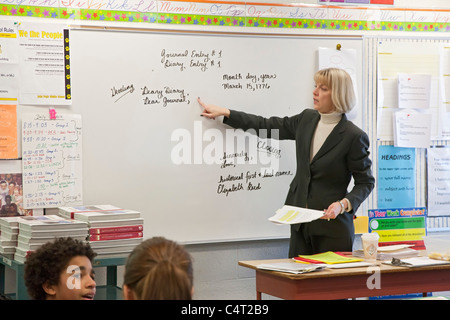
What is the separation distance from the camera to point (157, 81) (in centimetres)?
387

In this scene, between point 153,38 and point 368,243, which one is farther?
point 153,38

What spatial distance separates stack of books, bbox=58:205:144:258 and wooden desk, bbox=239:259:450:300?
0.66m

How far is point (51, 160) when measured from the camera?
363 cm

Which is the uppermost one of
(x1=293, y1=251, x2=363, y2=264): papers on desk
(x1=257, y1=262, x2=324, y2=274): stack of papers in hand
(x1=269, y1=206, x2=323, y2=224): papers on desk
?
(x1=269, y1=206, x2=323, y2=224): papers on desk

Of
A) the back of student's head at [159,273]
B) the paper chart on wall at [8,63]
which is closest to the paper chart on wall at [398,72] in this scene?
the paper chart on wall at [8,63]

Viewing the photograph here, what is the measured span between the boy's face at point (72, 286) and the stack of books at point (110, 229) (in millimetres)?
919

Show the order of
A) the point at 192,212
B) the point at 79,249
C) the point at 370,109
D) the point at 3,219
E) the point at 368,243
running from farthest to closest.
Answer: the point at 370,109 → the point at 192,212 → the point at 3,219 → the point at 368,243 → the point at 79,249

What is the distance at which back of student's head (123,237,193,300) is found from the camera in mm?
1470

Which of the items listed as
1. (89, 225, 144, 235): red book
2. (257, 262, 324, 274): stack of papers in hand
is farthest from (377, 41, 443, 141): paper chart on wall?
(89, 225, 144, 235): red book

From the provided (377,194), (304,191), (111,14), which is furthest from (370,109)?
(111,14)

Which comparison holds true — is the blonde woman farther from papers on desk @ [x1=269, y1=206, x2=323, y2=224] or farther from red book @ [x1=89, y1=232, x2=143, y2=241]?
red book @ [x1=89, y1=232, x2=143, y2=241]

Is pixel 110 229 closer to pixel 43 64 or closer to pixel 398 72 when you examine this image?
pixel 43 64

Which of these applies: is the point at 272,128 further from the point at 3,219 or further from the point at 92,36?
the point at 3,219

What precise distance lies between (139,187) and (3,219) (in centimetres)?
80
